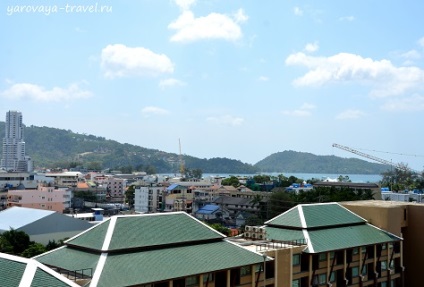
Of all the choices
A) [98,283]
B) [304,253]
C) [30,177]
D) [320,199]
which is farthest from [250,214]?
[98,283]

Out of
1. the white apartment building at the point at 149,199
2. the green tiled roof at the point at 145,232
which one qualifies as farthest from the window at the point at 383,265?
the white apartment building at the point at 149,199

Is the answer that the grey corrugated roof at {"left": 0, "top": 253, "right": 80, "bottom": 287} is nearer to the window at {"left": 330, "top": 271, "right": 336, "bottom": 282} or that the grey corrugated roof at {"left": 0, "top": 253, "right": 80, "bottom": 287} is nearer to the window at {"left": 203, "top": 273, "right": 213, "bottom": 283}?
the window at {"left": 203, "top": 273, "right": 213, "bottom": 283}

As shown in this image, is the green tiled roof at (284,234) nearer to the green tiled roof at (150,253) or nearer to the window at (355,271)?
the window at (355,271)

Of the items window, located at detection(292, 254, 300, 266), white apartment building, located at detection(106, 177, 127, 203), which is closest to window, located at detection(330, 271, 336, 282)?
window, located at detection(292, 254, 300, 266)

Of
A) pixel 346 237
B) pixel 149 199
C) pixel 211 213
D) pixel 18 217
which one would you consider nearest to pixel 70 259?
pixel 346 237

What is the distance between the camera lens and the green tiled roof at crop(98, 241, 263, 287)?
19.8m

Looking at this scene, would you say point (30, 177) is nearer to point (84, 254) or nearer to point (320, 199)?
point (320, 199)

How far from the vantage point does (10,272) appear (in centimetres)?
1714

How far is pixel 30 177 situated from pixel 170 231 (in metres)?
91.4

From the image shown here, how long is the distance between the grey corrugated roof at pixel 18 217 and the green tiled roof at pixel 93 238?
35487 millimetres

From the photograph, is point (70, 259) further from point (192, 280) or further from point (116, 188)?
point (116, 188)

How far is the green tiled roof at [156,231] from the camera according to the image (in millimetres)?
22156

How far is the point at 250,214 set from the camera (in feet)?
288

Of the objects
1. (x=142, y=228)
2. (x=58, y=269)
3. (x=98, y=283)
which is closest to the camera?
(x=98, y=283)
